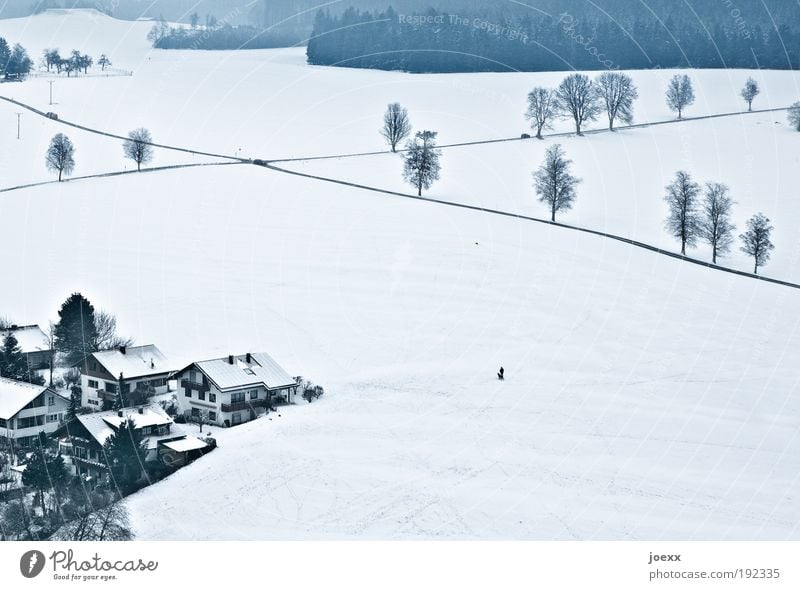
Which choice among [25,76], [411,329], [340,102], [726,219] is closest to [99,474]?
[411,329]

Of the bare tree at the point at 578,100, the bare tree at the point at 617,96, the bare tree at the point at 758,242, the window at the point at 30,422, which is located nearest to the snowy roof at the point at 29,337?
the window at the point at 30,422

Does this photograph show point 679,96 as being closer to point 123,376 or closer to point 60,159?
point 60,159

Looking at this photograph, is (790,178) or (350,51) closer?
(790,178)

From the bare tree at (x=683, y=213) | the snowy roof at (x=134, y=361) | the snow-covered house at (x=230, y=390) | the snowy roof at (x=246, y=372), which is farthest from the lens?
the bare tree at (x=683, y=213)

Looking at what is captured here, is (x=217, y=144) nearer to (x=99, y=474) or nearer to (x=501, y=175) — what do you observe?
(x=501, y=175)

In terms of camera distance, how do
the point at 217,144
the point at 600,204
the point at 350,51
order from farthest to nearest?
1. the point at 350,51
2. the point at 217,144
3. the point at 600,204

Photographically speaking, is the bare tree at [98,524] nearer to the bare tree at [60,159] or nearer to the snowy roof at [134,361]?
the snowy roof at [134,361]

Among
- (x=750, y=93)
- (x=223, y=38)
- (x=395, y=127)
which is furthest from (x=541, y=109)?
(x=223, y=38)
